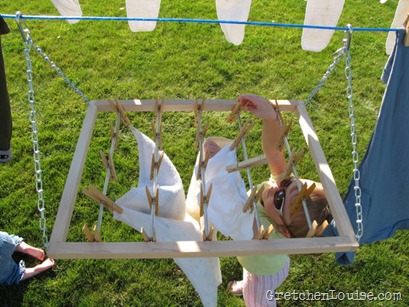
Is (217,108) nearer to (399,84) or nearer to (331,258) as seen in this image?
(399,84)

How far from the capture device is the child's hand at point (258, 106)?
147cm

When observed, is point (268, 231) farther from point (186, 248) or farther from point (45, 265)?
point (45, 265)

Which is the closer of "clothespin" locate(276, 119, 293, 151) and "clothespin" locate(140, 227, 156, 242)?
"clothespin" locate(140, 227, 156, 242)

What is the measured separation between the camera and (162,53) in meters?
3.22

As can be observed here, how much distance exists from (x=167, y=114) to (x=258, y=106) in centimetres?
140

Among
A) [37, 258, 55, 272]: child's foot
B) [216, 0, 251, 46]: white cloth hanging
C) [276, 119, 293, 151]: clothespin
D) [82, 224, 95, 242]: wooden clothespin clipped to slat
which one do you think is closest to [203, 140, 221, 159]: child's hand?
[276, 119, 293, 151]: clothespin

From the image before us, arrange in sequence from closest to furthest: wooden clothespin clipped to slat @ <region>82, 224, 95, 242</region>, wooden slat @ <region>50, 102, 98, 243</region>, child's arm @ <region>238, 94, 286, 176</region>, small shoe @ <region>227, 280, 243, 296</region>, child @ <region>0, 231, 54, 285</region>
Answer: wooden clothespin clipped to slat @ <region>82, 224, 95, 242</region>, wooden slat @ <region>50, 102, 98, 243</region>, child's arm @ <region>238, 94, 286, 176</region>, child @ <region>0, 231, 54, 285</region>, small shoe @ <region>227, 280, 243, 296</region>

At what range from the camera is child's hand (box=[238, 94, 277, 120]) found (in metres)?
1.47

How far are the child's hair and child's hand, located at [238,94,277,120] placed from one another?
0.32 meters

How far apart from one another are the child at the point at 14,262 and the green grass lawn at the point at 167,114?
5cm

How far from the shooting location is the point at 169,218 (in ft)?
4.15

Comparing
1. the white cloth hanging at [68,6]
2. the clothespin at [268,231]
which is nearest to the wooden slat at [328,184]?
the clothespin at [268,231]

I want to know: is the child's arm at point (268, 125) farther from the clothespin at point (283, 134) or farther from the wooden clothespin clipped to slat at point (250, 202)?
the wooden clothespin clipped to slat at point (250, 202)

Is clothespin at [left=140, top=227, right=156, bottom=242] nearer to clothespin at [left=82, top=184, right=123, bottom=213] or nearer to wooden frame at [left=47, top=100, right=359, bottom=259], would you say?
wooden frame at [left=47, top=100, right=359, bottom=259]
